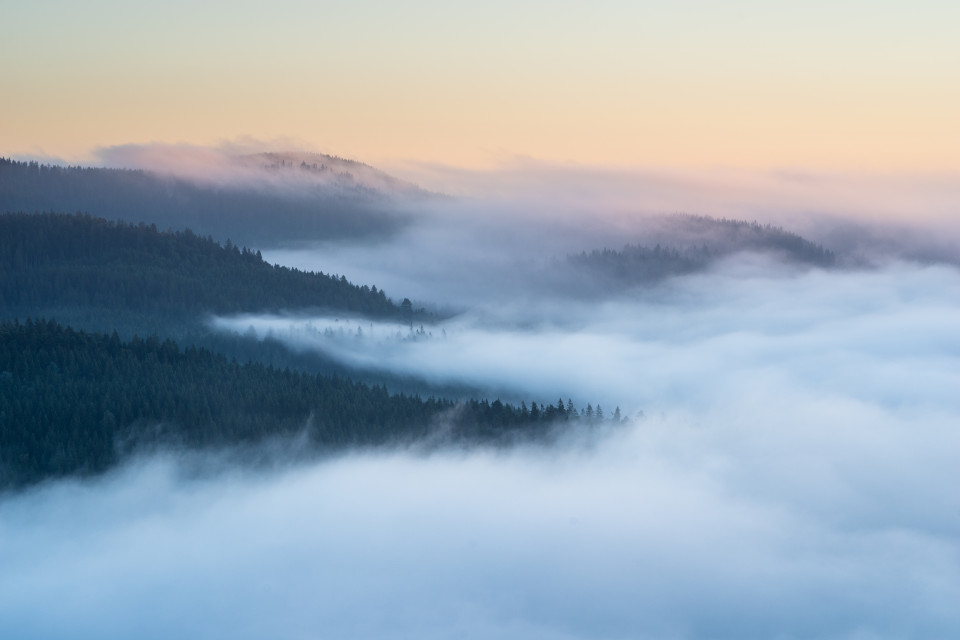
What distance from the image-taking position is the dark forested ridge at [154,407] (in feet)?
442

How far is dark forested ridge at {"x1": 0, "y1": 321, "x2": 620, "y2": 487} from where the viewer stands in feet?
442

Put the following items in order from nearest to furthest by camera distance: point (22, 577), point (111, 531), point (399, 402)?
point (22, 577) → point (111, 531) → point (399, 402)

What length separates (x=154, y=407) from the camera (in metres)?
144

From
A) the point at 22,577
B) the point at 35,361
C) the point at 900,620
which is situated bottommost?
the point at 900,620

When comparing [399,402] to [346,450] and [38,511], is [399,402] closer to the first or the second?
[346,450]

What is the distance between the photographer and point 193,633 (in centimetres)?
15788

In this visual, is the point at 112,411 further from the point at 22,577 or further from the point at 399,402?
the point at 399,402

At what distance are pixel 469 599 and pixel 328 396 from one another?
1695 inches

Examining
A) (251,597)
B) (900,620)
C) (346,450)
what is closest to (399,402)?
(346,450)

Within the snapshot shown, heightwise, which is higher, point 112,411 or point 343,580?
point 112,411

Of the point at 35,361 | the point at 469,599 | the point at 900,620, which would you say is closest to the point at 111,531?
the point at 35,361

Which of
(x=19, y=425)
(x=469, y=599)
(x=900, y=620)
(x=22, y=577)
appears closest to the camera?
(x=19, y=425)

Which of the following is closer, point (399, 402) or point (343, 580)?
point (399, 402)

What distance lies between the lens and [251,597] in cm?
17200
